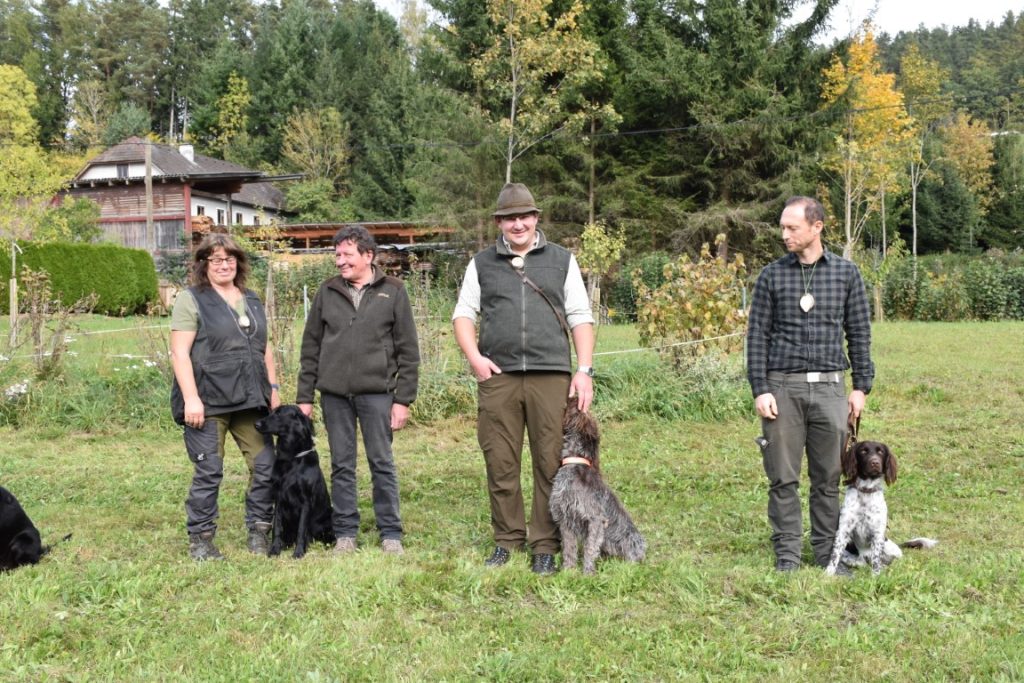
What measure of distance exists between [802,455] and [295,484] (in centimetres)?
276

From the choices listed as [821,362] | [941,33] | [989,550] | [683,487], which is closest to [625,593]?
[821,362]

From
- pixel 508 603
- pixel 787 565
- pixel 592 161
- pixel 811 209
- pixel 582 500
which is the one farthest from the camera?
pixel 592 161

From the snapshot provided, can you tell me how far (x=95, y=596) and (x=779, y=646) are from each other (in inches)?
121

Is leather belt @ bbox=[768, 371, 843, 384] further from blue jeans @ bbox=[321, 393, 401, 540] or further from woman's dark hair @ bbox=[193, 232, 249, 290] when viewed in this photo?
woman's dark hair @ bbox=[193, 232, 249, 290]

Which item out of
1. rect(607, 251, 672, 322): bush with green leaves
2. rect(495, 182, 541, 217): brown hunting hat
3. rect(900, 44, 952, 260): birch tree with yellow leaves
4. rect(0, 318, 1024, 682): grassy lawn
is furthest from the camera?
rect(900, 44, 952, 260): birch tree with yellow leaves

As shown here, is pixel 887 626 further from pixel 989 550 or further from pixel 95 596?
pixel 95 596

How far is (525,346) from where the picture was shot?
14.7ft

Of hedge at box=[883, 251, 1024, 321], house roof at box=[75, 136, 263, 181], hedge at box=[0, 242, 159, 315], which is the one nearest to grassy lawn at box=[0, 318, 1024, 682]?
hedge at box=[883, 251, 1024, 321]

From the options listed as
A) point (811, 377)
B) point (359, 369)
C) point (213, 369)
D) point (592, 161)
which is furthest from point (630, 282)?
point (213, 369)

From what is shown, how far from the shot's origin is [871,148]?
93.0ft

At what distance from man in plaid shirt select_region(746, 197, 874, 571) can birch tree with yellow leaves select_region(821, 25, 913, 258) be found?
24419mm

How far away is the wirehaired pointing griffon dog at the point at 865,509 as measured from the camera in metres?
4.43

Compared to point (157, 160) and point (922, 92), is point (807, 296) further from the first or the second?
point (922, 92)

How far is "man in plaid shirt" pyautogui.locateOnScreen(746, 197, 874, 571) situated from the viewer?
448cm
